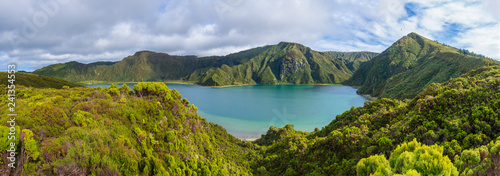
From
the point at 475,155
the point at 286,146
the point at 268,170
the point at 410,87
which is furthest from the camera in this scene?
the point at 410,87

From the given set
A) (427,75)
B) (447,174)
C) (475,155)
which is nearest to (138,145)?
(447,174)

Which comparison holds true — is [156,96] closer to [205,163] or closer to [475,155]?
[205,163]

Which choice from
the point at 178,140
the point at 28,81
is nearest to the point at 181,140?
the point at 178,140

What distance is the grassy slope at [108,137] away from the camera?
11.3 meters

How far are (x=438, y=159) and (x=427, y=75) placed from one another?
15585 cm

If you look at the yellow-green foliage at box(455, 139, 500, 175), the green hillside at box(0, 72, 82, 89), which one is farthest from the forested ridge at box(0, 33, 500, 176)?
the green hillside at box(0, 72, 82, 89)

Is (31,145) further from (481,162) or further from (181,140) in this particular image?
(481,162)

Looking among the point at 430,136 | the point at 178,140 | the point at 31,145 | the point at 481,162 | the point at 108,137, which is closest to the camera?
the point at 481,162

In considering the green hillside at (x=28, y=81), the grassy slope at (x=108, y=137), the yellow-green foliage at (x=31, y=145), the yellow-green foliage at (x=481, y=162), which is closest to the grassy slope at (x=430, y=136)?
the yellow-green foliage at (x=481, y=162)

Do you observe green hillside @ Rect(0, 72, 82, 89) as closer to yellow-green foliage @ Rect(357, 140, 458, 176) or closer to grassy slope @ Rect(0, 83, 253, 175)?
grassy slope @ Rect(0, 83, 253, 175)

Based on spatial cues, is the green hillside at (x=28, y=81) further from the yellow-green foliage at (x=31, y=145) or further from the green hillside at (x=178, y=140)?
the yellow-green foliage at (x=31, y=145)

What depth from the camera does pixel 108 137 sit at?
14375 millimetres

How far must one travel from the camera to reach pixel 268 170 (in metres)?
33.2

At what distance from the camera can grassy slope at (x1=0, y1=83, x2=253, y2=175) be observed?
11297 millimetres
